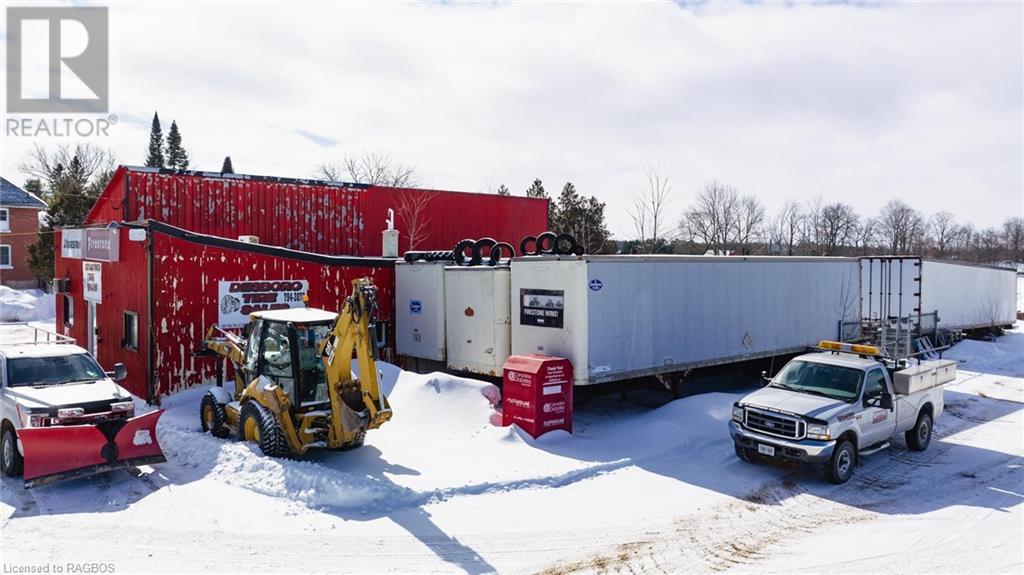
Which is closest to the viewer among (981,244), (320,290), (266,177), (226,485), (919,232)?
(226,485)

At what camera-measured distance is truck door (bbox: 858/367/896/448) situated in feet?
34.5

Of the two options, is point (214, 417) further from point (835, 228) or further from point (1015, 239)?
point (1015, 239)

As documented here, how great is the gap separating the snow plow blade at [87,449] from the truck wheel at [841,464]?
31.6 ft

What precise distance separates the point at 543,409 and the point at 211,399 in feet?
18.8

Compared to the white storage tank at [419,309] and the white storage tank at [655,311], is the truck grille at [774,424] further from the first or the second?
the white storage tank at [419,309]

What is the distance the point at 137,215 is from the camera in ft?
59.0

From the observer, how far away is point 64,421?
968 centimetres

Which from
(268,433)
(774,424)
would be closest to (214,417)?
(268,433)

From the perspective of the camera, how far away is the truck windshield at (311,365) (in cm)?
1046

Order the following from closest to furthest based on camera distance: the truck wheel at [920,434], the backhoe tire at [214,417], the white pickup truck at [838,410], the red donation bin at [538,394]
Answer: the white pickup truck at [838,410] < the backhoe tire at [214,417] < the red donation bin at [538,394] < the truck wheel at [920,434]

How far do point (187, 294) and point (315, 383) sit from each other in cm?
595

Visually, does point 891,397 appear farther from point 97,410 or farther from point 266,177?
point 266,177

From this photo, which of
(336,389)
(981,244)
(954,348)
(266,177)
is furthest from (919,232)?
(336,389)

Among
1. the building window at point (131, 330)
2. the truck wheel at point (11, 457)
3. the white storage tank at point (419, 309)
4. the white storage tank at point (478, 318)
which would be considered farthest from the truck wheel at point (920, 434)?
the building window at point (131, 330)
